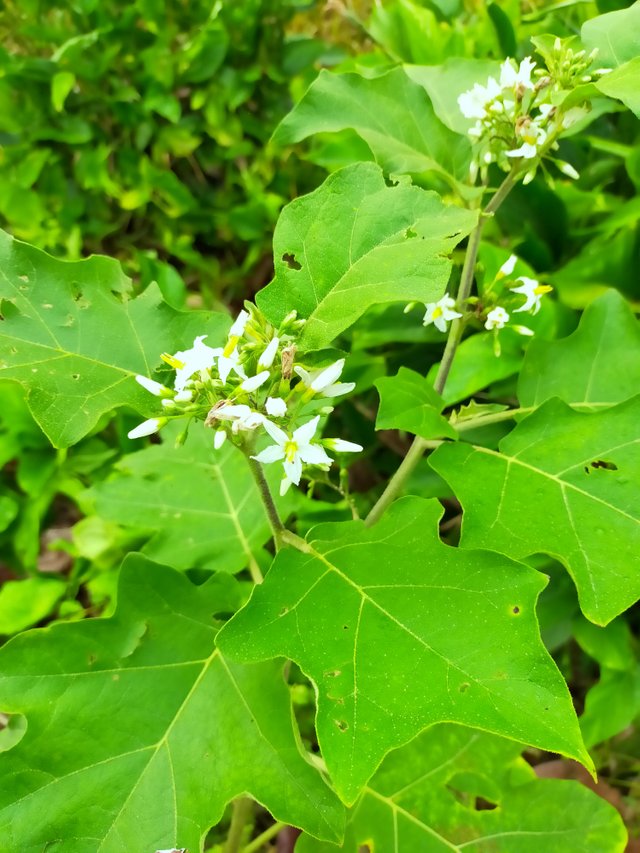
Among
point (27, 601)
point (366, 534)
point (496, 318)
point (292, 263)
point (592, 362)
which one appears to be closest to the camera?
point (366, 534)

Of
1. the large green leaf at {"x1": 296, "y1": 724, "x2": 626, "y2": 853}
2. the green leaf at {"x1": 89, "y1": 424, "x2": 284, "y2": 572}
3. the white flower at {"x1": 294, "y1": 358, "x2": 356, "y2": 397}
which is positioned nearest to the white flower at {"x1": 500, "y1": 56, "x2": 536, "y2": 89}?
the white flower at {"x1": 294, "y1": 358, "x2": 356, "y2": 397}

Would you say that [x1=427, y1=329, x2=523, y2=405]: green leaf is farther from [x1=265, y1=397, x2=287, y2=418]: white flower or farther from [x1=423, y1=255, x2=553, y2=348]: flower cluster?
[x1=265, y1=397, x2=287, y2=418]: white flower

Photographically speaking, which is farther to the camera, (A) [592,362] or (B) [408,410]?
(A) [592,362]

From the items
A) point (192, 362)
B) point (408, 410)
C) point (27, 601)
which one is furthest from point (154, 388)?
point (27, 601)

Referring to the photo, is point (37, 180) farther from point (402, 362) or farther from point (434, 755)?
point (434, 755)

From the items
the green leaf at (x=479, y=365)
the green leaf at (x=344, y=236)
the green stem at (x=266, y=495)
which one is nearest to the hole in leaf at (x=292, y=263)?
the green leaf at (x=344, y=236)

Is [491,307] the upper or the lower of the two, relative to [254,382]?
lower

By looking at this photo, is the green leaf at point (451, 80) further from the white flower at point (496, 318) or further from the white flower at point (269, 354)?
the white flower at point (269, 354)

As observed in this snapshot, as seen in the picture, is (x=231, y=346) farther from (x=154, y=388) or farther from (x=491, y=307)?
(x=491, y=307)
